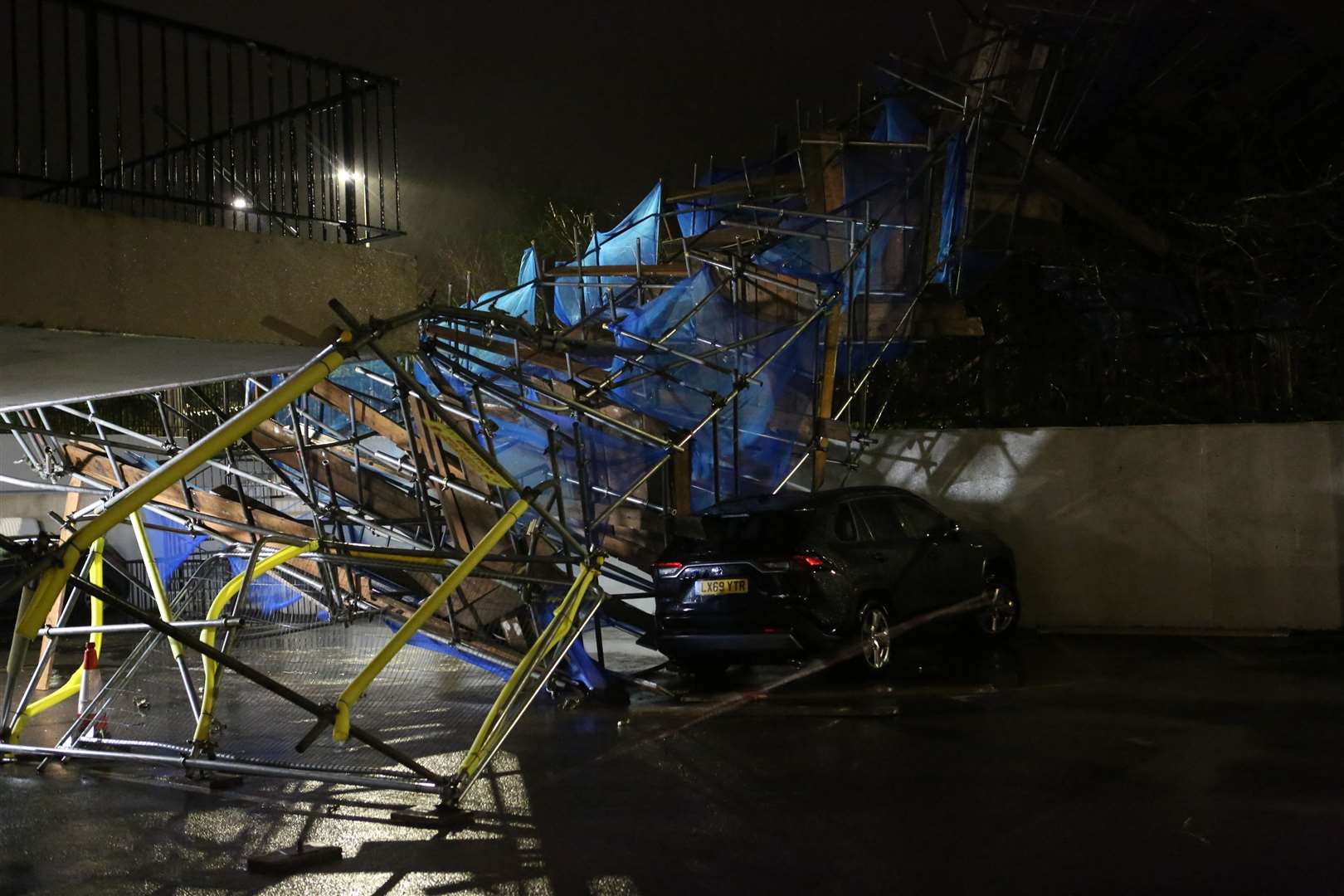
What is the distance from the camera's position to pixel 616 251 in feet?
53.9

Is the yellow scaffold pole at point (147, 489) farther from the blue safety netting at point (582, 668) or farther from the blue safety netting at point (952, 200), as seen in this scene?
the blue safety netting at point (952, 200)

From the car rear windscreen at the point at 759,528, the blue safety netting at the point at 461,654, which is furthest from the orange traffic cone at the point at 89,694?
the car rear windscreen at the point at 759,528

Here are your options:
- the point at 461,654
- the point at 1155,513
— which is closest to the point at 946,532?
the point at 1155,513

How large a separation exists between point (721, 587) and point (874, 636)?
148cm

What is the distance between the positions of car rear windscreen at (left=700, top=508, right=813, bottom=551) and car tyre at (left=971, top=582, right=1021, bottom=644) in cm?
287

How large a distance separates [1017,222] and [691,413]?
4.71 m

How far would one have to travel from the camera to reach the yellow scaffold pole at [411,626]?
252 inches

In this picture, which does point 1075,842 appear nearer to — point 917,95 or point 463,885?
point 463,885

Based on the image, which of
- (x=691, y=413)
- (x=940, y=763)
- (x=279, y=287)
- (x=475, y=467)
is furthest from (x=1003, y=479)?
(x=279, y=287)

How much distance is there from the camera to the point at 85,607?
17.8 meters

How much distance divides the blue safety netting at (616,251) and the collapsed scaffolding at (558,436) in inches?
2.1

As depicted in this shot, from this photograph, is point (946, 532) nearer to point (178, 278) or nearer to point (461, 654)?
point (461, 654)

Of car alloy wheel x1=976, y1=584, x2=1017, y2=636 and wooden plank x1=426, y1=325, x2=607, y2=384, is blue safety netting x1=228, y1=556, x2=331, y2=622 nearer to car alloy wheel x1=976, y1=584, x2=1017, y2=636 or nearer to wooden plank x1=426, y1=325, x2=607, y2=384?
wooden plank x1=426, y1=325, x2=607, y2=384

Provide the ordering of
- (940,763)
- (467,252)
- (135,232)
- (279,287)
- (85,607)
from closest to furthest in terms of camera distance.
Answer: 1. (135,232)
2. (279,287)
3. (940,763)
4. (85,607)
5. (467,252)
